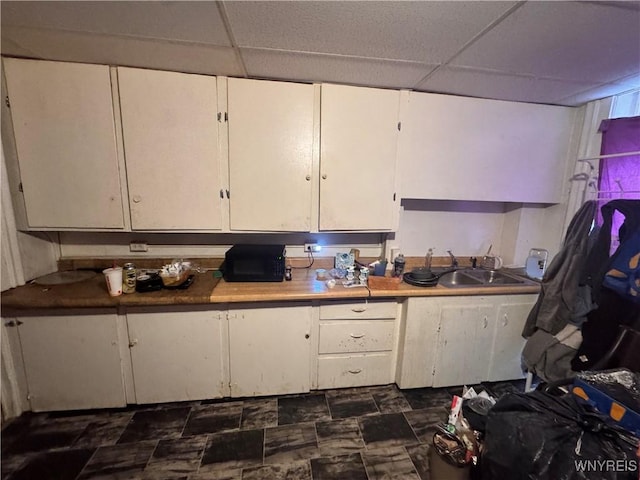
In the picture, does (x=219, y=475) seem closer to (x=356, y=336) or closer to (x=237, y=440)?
(x=237, y=440)

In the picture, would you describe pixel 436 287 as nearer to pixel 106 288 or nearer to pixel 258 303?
pixel 258 303

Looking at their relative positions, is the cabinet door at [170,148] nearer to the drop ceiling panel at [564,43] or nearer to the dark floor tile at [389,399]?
the drop ceiling panel at [564,43]

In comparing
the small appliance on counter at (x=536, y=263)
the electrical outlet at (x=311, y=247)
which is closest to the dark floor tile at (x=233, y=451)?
the electrical outlet at (x=311, y=247)

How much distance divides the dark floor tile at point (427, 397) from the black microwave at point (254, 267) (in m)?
1.34

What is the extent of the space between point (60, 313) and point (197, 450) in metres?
1.19

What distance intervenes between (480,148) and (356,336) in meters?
1.72

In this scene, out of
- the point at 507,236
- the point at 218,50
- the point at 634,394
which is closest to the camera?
the point at 634,394

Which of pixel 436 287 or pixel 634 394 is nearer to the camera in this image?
pixel 634 394

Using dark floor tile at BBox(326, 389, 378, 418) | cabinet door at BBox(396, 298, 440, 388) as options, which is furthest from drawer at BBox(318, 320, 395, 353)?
dark floor tile at BBox(326, 389, 378, 418)

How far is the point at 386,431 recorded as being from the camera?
5.74 ft

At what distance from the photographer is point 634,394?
1206 mm

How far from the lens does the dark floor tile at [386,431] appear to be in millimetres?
1674

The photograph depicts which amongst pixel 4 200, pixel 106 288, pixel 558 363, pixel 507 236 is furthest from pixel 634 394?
pixel 4 200

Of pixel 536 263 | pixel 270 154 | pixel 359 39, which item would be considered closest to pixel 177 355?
pixel 270 154
